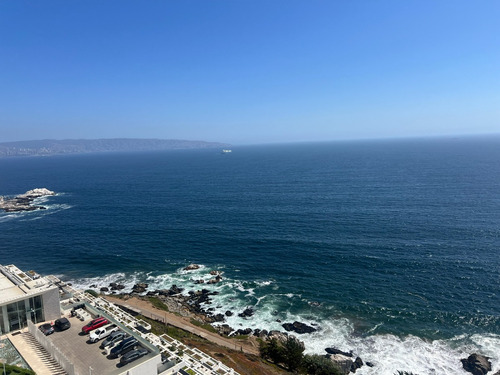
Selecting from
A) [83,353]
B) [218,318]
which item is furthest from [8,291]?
[218,318]

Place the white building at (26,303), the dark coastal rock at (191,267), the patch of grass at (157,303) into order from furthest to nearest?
the dark coastal rock at (191,267) → the patch of grass at (157,303) → the white building at (26,303)

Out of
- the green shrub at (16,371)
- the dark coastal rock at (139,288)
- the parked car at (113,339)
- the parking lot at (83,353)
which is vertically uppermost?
the green shrub at (16,371)

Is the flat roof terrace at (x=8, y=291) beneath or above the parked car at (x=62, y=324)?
above

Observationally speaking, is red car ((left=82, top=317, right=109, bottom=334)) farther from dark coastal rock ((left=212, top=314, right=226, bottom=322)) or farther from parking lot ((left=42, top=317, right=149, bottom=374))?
dark coastal rock ((left=212, top=314, right=226, bottom=322))

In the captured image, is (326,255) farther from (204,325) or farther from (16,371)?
(16,371)

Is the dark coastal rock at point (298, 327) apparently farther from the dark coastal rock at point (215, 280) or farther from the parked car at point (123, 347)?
the parked car at point (123, 347)

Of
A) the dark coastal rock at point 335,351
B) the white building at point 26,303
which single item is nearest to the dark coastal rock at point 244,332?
the dark coastal rock at point 335,351

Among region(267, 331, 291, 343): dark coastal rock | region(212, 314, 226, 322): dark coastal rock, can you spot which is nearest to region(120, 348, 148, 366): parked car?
region(267, 331, 291, 343): dark coastal rock
